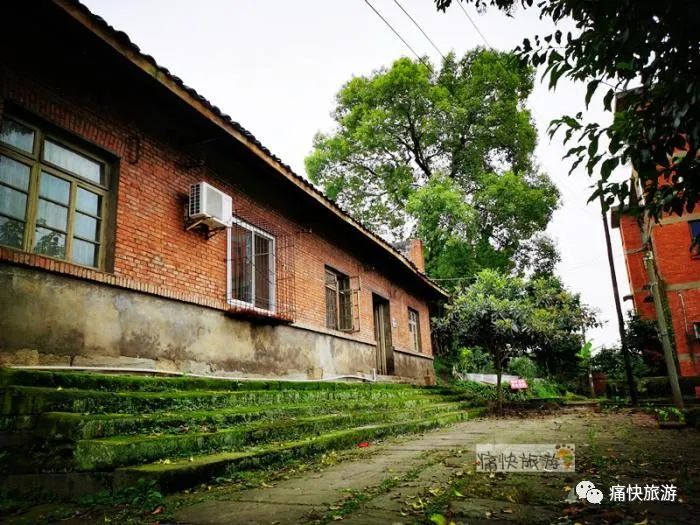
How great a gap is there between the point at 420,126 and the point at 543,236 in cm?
839

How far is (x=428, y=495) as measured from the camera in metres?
2.83

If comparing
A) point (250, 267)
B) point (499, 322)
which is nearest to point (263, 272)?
point (250, 267)

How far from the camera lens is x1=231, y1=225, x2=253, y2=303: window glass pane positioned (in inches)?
311

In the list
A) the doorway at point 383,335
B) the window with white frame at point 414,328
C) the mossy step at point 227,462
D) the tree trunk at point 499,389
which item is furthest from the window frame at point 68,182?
the window with white frame at point 414,328

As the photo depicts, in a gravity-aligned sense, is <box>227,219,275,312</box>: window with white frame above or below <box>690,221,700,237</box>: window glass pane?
below

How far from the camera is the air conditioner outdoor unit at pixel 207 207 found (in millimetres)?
6727

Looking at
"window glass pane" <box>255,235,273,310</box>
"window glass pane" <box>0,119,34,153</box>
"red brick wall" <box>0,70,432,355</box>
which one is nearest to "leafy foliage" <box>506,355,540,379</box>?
"window glass pane" <box>255,235,273,310</box>

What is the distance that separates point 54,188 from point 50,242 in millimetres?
649

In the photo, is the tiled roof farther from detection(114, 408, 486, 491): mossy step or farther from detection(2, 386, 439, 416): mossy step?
detection(114, 408, 486, 491): mossy step

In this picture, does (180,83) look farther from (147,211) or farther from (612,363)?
(612,363)

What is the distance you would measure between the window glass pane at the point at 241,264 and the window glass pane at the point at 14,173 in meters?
3.37

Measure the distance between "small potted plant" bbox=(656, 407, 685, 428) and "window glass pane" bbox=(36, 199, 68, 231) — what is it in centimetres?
906

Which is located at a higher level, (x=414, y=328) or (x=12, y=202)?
(x=12, y=202)

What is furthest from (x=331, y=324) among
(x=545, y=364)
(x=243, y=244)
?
(x=545, y=364)
